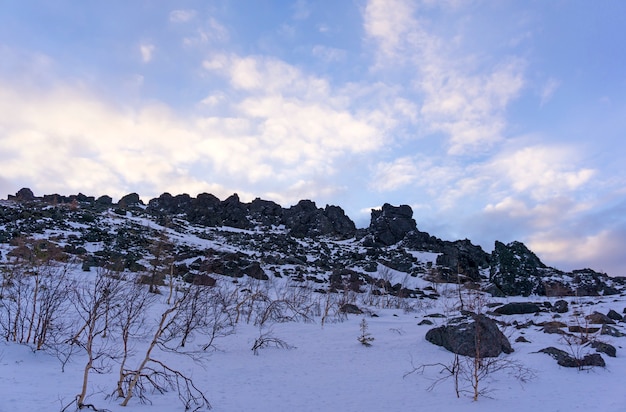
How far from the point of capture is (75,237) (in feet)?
137

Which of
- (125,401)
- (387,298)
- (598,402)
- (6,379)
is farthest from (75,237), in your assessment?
(598,402)

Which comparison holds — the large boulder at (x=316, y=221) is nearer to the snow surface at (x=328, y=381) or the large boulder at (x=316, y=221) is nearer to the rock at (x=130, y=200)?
the rock at (x=130, y=200)

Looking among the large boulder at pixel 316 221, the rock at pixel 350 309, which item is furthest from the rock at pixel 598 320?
the large boulder at pixel 316 221

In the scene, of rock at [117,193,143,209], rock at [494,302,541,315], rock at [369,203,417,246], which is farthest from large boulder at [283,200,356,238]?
rock at [494,302,541,315]

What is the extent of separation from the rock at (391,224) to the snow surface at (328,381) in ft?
193

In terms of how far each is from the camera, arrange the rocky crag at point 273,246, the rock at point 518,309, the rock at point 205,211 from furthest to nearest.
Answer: the rock at point 205,211, the rocky crag at point 273,246, the rock at point 518,309

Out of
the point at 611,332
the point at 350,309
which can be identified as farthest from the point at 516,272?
the point at 611,332

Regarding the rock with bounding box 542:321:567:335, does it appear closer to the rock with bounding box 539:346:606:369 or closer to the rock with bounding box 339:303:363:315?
the rock with bounding box 539:346:606:369

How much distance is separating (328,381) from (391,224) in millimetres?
69691

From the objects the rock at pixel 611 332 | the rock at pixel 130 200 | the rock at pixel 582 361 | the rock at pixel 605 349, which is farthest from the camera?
the rock at pixel 130 200

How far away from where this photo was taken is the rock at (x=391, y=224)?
3031 inches

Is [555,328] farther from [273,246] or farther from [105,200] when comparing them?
[105,200]

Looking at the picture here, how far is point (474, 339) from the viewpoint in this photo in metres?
15.4

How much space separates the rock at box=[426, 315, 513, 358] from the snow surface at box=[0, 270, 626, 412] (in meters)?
0.52
